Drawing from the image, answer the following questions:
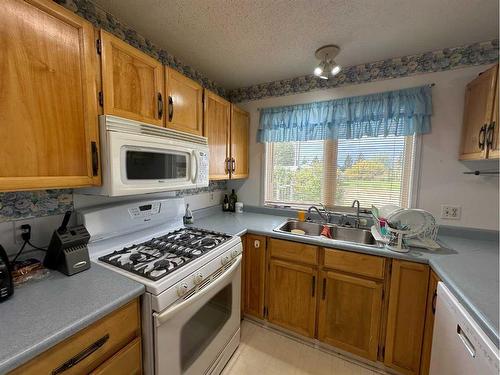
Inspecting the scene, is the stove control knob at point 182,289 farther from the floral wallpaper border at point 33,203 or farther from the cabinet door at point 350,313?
the cabinet door at point 350,313

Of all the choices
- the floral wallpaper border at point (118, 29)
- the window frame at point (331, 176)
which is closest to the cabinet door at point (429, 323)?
the window frame at point (331, 176)

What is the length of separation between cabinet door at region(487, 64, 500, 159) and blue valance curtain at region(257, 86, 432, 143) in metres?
0.43

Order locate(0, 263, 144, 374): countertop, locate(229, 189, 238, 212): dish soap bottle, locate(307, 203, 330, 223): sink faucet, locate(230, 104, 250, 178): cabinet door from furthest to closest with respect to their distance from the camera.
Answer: locate(229, 189, 238, 212): dish soap bottle → locate(230, 104, 250, 178): cabinet door → locate(307, 203, 330, 223): sink faucet → locate(0, 263, 144, 374): countertop

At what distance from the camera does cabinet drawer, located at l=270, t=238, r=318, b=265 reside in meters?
1.63

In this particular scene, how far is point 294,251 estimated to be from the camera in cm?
168

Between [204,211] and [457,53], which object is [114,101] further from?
[457,53]

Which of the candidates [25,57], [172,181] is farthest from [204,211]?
[25,57]

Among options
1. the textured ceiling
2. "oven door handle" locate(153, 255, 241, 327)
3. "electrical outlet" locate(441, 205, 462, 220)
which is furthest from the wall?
"oven door handle" locate(153, 255, 241, 327)

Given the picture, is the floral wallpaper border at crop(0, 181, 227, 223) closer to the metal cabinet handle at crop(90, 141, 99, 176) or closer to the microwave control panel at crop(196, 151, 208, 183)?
the metal cabinet handle at crop(90, 141, 99, 176)

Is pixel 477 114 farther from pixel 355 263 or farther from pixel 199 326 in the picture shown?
pixel 199 326

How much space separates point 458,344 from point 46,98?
2.00 meters

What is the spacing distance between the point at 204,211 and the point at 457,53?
2.49 m

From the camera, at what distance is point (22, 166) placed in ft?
2.72

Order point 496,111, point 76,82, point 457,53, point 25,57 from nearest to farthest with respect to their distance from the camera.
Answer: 1. point 25,57
2. point 76,82
3. point 496,111
4. point 457,53
